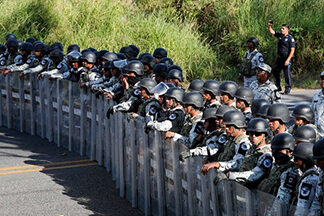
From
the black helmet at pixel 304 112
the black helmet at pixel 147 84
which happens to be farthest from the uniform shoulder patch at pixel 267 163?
the black helmet at pixel 147 84

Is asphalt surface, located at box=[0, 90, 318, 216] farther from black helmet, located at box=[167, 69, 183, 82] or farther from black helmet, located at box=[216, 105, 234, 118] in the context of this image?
black helmet, located at box=[216, 105, 234, 118]

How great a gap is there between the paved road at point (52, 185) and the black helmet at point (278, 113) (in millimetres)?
2822

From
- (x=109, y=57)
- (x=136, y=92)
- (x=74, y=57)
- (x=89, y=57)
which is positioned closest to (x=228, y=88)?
(x=136, y=92)

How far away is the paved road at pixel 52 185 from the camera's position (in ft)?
36.6

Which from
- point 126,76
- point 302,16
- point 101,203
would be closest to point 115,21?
point 302,16

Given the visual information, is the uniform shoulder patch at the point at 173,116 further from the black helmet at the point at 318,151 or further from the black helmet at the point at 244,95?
the black helmet at the point at 318,151

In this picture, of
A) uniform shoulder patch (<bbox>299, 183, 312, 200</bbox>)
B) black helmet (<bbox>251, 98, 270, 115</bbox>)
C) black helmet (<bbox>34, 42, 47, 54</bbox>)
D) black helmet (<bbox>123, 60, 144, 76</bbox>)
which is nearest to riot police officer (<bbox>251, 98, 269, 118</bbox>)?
black helmet (<bbox>251, 98, 270, 115</bbox>)

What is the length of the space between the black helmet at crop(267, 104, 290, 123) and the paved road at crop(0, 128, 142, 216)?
9.26 feet

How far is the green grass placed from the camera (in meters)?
24.5

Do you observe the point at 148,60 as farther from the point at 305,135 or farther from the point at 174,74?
the point at 305,135

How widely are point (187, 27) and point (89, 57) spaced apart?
1131cm

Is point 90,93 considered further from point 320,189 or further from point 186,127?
point 320,189

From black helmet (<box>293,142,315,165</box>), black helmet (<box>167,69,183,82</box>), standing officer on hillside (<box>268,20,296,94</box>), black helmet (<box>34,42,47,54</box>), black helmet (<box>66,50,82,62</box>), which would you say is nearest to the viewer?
black helmet (<box>293,142,315,165</box>)

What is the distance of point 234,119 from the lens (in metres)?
8.61
